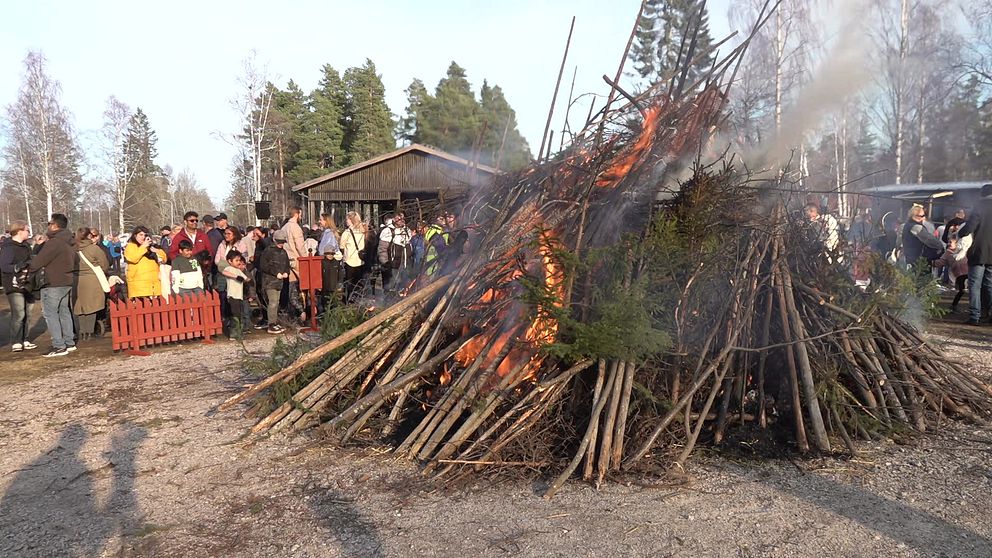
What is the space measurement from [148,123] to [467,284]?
77460 millimetres

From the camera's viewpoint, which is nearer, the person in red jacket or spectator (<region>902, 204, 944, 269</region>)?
spectator (<region>902, 204, 944, 269</region>)

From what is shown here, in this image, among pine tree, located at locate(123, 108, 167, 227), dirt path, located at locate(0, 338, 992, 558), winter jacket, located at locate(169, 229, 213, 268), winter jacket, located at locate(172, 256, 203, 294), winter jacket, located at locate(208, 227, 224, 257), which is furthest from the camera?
pine tree, located at locate(123, 108, 167, 227)

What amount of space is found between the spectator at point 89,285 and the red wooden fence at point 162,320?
1.55 ft

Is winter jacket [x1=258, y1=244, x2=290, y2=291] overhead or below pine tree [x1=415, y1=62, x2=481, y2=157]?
below

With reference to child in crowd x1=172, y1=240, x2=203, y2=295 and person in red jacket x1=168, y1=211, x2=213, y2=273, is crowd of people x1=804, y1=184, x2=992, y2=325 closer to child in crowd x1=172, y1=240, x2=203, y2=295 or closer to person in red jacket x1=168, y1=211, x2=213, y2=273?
child in crowd x1=172, y1=240, x2=203, y2=295

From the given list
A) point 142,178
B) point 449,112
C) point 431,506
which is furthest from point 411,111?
point 431,506

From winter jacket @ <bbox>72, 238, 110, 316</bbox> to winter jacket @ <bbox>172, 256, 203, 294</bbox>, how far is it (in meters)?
1.00

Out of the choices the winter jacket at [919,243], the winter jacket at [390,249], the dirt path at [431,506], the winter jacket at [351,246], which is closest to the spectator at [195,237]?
the winter jacket at [351,246]

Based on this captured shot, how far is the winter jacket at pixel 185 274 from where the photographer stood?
376 inches

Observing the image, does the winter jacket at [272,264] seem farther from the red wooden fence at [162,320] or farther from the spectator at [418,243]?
the spectator at [418,243]

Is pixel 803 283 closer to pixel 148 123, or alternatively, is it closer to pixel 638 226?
pixel 638 226

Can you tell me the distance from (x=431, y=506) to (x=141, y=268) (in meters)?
7.36

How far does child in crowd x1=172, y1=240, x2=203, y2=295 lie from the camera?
9.57 metres

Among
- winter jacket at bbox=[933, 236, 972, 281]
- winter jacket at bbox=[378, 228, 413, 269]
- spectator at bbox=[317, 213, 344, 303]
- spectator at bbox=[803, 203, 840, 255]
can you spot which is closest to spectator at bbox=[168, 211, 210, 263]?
spectator at bbox=[317, 213, 344, 303]
